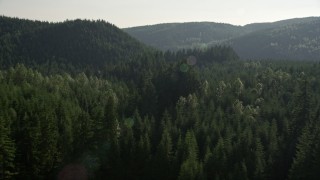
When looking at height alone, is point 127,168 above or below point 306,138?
below

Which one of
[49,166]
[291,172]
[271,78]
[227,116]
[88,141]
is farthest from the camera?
[271,78]

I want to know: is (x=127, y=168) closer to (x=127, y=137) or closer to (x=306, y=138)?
(x=127, y=137)

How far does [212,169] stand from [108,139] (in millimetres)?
36356

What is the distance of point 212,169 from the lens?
90250 mm

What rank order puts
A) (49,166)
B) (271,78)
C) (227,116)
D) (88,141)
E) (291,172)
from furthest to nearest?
1. (271,78)
2. (227,116)
3. (88,141)
4. (49,166)
5. (291,172)

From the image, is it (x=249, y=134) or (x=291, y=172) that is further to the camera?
(x=249, y=134)

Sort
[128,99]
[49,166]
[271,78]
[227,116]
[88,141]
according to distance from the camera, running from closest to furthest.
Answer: [49,166]
[88,141]
[227,116]
[128,99]
[271,78]

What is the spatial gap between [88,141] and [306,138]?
53569mm

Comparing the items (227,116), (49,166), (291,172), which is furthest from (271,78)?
(49,166)

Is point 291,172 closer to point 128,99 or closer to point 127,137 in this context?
point 127,137

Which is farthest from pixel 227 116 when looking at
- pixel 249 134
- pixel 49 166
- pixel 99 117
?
pixel 49 166

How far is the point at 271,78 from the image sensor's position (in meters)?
181

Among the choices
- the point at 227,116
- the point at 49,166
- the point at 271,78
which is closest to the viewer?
the point at 49,166

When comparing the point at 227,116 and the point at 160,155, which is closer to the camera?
the point at 160,155
